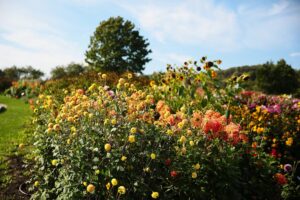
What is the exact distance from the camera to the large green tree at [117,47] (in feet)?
101

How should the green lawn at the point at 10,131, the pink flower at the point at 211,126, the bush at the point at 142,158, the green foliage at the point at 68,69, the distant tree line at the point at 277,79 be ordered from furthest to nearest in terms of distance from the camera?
the green foliage at the point at 68,69 → the distant tree line at the point at 277,79 → the green lawn at the point at 10,131 → the pink flower at the point at 211,126 → the bush at the point at 142,158

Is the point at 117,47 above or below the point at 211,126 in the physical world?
above

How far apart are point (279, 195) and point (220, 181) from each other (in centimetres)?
102

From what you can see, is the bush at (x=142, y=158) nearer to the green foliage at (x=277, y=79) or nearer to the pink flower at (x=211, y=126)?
the pink flower at (x=211, y=126)

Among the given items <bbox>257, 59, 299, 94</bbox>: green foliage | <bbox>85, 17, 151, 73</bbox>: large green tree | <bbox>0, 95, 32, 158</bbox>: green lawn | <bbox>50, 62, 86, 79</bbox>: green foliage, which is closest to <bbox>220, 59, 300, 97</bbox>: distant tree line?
<bbox>257, 59, 299, 94</bbox>: green foliage

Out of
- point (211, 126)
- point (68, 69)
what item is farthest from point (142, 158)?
point (68, 69)

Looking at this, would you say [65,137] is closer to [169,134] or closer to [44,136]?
[44,136]

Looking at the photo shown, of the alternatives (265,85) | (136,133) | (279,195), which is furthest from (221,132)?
(265,85)

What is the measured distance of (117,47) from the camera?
103 ft

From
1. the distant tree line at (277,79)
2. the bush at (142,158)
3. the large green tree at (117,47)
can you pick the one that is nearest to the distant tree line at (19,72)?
the large green tree at (117,47)

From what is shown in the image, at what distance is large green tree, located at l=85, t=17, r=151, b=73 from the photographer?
101ft

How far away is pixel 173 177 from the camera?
250cm

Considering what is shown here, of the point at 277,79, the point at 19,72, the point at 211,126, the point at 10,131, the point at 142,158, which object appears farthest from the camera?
the point at 19,72

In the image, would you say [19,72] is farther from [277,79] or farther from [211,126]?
[211,126]
